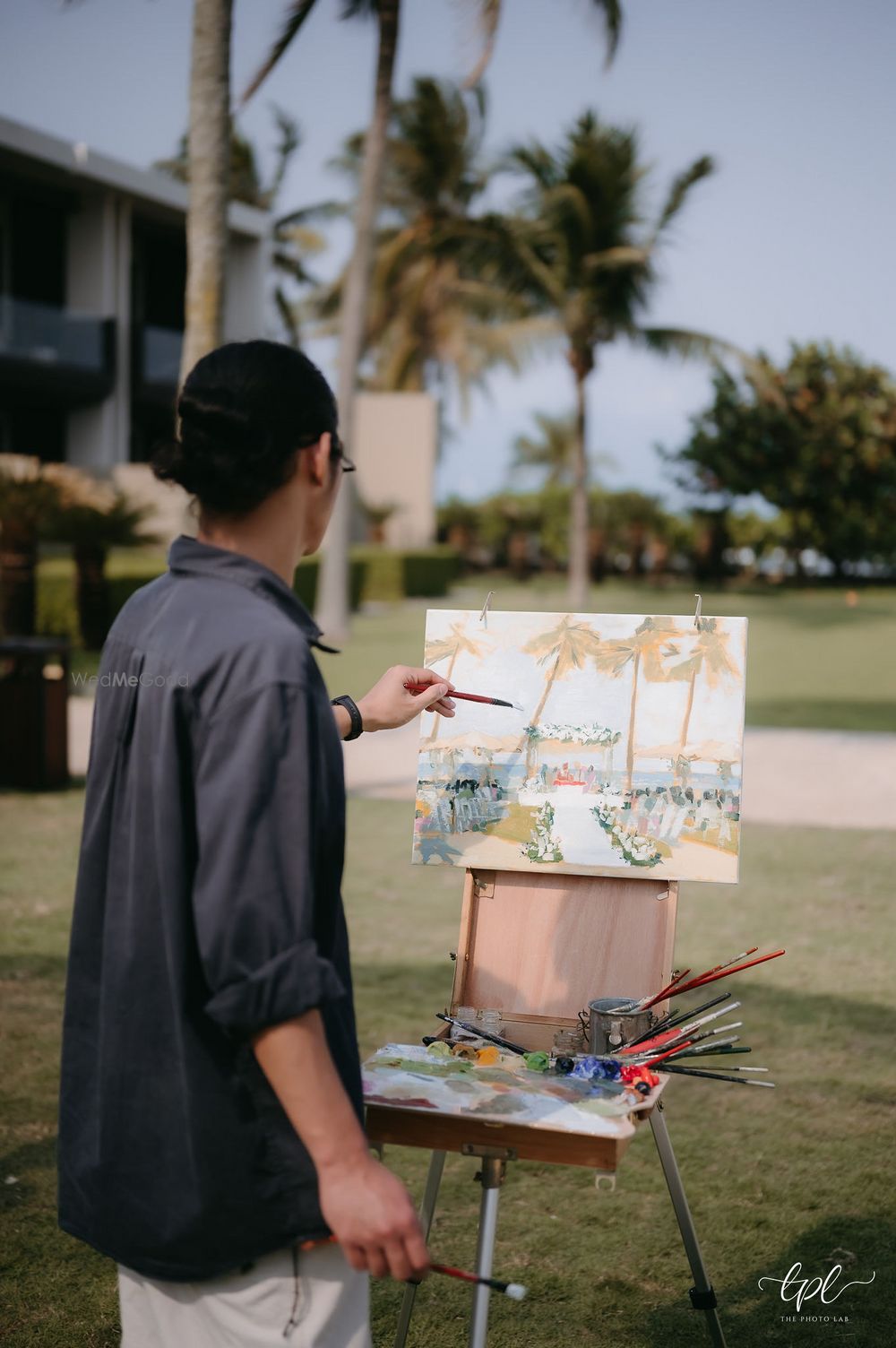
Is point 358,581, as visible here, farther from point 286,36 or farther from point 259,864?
point 259,864

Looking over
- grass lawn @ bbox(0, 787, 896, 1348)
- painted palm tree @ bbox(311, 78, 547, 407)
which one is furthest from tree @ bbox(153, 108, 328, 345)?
grass lawn @ bbox(0, 787, 896, 1348)

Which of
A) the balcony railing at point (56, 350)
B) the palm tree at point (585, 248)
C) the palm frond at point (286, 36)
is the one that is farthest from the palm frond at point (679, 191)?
the palm frond at point (286, 36)

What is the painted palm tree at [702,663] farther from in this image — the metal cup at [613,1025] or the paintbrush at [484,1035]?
the paintbrush at [484,1035]

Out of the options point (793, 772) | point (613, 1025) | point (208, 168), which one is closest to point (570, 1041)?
point (613, 1025)

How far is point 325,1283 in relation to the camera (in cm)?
159

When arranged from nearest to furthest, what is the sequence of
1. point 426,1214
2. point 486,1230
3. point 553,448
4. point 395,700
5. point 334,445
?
1. point 334,445
2. point 486,1230
3. point 395,700
4. point 426,1214
5. point 553,448

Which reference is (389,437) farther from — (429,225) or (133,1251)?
(133,1251)

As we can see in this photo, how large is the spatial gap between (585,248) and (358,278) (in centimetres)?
1381

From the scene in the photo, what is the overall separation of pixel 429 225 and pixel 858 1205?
99.7ft

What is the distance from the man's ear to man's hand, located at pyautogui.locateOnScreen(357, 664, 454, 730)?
2.45ft

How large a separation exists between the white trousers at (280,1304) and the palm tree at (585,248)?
2792 cm

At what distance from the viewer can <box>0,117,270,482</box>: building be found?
21.4 m

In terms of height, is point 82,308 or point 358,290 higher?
point 82,308

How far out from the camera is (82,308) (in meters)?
23.2
